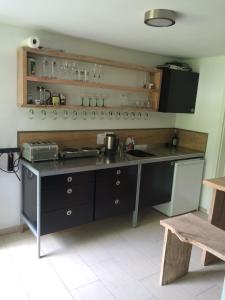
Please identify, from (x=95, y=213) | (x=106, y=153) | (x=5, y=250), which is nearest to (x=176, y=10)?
(x=106, y=153)

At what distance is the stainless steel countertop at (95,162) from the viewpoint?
2441 mm

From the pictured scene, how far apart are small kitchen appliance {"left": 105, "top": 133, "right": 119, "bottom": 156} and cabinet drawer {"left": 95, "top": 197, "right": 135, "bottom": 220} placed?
0.59 meters

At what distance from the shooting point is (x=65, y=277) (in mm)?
2254

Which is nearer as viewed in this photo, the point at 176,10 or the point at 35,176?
the point at 176,10

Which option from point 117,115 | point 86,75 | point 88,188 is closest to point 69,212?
point 88,188

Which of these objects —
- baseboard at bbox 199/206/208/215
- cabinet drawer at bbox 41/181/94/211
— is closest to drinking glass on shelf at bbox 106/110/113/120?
cabinet drawer at bbox 41/181/94/211

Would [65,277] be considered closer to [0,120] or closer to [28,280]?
[28,280]

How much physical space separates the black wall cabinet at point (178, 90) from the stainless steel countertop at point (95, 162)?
0.61 metres

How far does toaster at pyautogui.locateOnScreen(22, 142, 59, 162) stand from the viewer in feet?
8.57

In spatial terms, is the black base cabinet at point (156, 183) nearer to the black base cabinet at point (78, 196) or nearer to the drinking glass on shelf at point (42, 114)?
the black base cabinet at point (78, 196)

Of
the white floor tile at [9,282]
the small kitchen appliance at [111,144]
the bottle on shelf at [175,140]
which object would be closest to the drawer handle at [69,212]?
the white floor tile at [9,282]

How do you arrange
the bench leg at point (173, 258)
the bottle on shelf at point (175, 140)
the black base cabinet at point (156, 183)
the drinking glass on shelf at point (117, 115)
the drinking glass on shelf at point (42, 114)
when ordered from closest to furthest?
the bench leg at point (173, 258), the drinking glass on shelf at point (42, 114), the black base cabinet at point (156, 183), the drinking glass on shelf at point (117, 115), the bottle on shelf at point (175, 140)

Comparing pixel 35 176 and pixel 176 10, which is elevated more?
pixel 176 10

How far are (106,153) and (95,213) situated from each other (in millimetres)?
781
